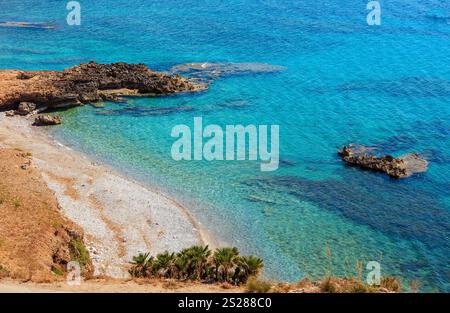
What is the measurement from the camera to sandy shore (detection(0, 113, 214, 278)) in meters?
33.5

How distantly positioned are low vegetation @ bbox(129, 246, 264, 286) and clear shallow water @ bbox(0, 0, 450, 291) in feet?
22.6

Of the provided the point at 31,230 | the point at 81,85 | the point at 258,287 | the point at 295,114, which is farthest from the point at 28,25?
the point at 258,287

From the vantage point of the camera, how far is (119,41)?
3248 inches

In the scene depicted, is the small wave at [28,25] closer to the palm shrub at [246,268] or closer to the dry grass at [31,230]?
the dry grass at [31,230]

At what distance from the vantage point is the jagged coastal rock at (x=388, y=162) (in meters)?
44.8

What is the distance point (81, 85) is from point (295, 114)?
24303 millimetres

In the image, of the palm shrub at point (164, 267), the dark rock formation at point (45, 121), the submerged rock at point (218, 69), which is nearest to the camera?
the palm shrub at point (164, 267)

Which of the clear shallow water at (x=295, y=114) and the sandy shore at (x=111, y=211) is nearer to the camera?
the sandy shore at (x=111, y=211)

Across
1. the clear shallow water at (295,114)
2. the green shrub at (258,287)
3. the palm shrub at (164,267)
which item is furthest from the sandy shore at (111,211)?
the green shrub at (258,287)

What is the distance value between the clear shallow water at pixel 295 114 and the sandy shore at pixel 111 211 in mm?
1907

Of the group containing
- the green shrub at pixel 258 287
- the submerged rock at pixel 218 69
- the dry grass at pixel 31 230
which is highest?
the submerged rock at pixel 218 69

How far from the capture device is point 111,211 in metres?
38.0

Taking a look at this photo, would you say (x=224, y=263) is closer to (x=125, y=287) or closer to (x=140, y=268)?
(x=140, y=268)

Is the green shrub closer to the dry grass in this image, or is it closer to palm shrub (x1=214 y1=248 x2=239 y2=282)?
palm shrub (x1=214 y1=248 x2=239 y2=282)
